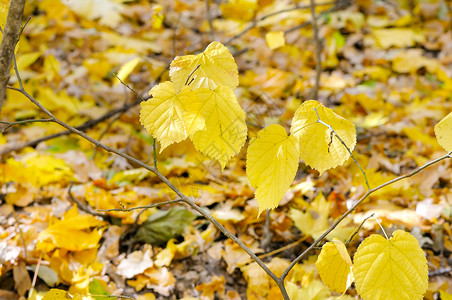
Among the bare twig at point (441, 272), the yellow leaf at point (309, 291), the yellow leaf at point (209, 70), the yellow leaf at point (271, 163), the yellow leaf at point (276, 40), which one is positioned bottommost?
the bare twig at point (441, 272)

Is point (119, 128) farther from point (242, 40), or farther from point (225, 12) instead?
point (225, 12)

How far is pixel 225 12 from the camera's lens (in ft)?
13.1

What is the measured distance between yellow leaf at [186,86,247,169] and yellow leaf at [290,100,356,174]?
6.0 inches

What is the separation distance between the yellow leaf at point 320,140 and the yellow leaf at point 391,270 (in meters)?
0.20

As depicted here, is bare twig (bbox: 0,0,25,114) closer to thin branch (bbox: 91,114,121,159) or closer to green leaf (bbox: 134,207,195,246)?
green leaf (bbox: 134,207,195,246)

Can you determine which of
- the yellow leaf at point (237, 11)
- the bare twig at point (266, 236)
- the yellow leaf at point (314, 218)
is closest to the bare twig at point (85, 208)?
the bare twig at point (266, 236)

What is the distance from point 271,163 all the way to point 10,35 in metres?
0.76

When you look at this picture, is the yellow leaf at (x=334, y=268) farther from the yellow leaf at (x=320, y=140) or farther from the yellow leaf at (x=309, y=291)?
the yellow leaf at (x=309, y=291)

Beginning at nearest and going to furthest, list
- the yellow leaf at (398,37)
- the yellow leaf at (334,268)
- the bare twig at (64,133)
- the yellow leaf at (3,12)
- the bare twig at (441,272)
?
the yellow leaf at (334,268)
the yellow leaf at (3,12)
the bare twig at (441,272)
the bare twig at (64,133)
the yellow leaf at (398,37)

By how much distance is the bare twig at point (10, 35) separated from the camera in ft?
3.28

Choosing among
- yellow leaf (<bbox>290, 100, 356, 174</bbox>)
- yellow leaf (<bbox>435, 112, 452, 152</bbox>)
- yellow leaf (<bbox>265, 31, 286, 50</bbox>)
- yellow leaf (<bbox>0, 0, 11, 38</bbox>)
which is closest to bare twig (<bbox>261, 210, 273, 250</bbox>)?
yellow leaf (<bbox>290, 100, 356, 174</bbox>)

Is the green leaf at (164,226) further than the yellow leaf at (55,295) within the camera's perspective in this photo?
Yes

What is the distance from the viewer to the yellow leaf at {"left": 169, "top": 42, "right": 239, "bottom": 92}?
917 millimetres

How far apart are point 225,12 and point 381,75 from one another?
5.67ft
